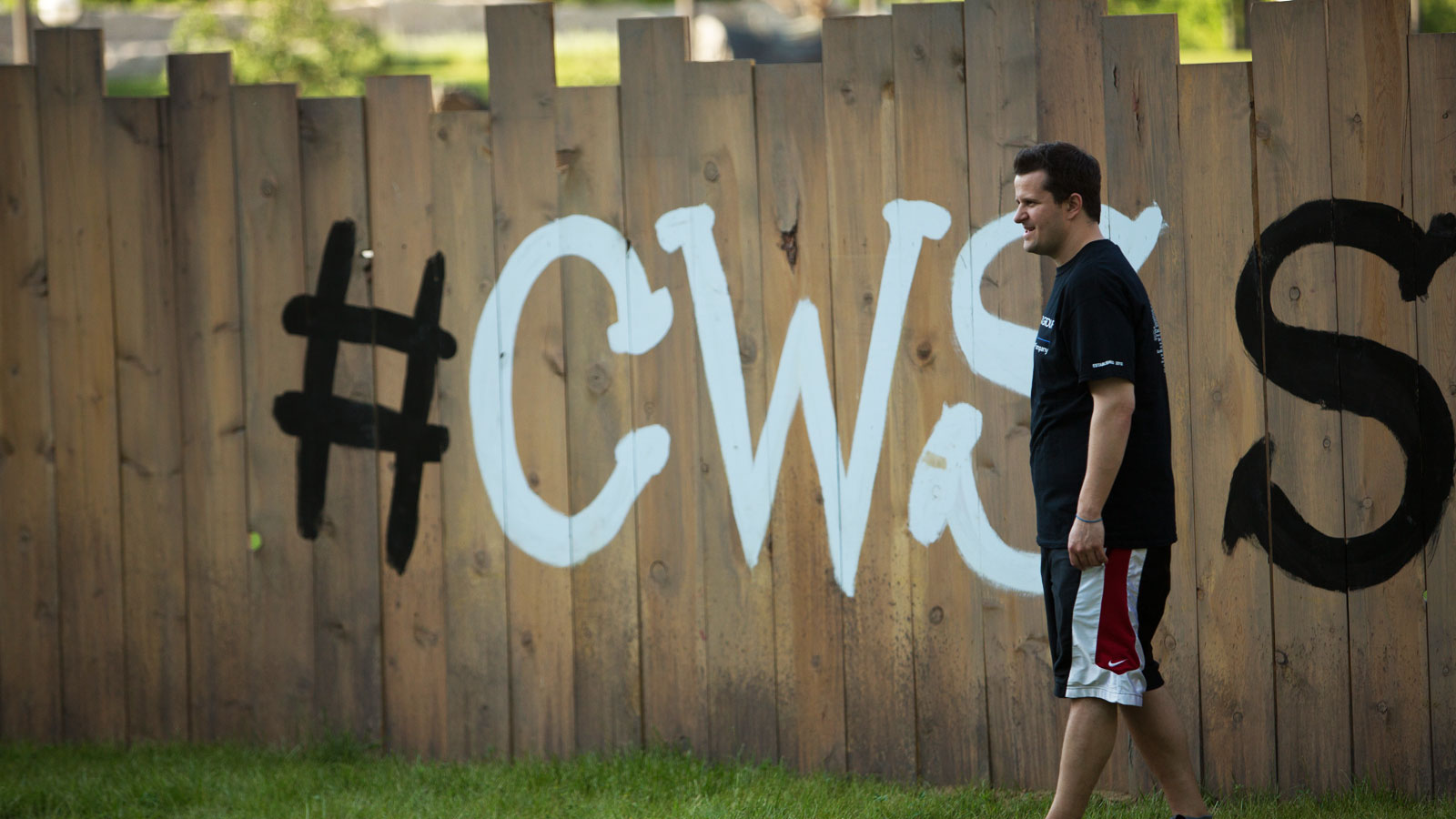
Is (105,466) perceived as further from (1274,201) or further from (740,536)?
(1274,201)

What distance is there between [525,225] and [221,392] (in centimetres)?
125

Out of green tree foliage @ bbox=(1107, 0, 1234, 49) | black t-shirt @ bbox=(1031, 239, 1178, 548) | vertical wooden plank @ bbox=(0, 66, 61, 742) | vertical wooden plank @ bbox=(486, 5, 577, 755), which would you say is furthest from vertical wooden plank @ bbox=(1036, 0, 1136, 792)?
green tree foliage @ bbox=(1107, 0, 1234, 49)

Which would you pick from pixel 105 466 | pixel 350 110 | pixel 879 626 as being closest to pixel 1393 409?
pixel 879 626

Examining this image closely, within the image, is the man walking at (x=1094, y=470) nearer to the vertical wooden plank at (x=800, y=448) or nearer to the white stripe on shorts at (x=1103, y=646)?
the white stripe on shorts at (x=1103, y=646)

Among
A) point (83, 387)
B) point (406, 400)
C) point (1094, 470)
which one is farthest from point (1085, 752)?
point (83, 387)

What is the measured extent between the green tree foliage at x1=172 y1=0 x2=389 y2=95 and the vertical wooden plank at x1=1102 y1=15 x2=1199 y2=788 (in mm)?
15807

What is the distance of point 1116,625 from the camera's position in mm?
2916

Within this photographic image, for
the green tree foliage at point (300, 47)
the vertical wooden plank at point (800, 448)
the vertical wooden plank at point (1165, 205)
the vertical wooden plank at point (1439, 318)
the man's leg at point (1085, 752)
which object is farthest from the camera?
the green tree foliage at point (300, 47)

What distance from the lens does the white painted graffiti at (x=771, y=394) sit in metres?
3.67

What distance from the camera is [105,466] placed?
13.7 feet

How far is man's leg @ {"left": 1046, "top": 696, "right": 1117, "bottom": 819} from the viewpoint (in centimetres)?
296

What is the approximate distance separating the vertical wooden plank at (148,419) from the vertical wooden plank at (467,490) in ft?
3.28

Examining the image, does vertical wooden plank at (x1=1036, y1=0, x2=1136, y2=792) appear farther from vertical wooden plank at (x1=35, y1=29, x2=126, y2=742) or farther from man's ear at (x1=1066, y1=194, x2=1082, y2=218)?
vertical wooden plank at (x1=35, y1=29, x2=126, y2=742)

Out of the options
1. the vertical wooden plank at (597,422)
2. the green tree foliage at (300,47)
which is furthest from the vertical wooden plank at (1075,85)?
the green tree foliage at (300,47)
